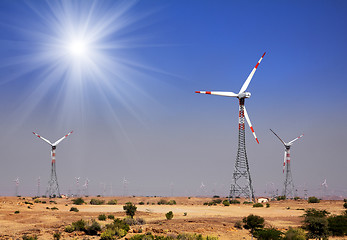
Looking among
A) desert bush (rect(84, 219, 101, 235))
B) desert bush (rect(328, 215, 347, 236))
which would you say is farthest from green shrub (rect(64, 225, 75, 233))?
desert bush (rect(328, 215, 347, 236))

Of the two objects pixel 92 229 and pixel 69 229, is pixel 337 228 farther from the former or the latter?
pixel 69 229

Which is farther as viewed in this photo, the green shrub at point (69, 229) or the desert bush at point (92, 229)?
the green shrub at point (69, 229)

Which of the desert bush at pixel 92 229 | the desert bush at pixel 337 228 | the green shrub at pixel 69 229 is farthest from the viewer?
the desert bush at pixel 337 228

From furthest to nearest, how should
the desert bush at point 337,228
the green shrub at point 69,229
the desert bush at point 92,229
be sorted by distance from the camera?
the desert bush at point 337,228 < the green shrub at point 69,229 < the desert bush at point 92,229

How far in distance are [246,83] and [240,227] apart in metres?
51.3

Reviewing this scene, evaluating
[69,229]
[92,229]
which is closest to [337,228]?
[92,229]

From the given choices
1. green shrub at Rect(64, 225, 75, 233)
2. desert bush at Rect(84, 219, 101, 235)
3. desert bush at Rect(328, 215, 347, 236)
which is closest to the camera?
desert bush at Rect(84, 219, 101, 235)

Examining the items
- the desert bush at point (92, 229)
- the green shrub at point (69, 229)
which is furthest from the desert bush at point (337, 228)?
the green shrub at point (69, 229)

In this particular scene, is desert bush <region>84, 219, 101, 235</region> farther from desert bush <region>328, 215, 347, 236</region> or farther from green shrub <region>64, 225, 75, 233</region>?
desert bush <region>328, 215, 347, 236</region>

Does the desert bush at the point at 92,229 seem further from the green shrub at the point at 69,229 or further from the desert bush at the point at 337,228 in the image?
the desert bush at the point at 337,228

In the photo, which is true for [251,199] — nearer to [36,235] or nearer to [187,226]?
[187,226]

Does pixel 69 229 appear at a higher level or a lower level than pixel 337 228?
higher

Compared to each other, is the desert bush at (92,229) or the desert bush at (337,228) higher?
the desert bush at (92,229)

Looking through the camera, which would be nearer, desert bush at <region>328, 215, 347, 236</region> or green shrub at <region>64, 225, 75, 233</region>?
green shrub at <region>64, 225, 75, 233</region>
